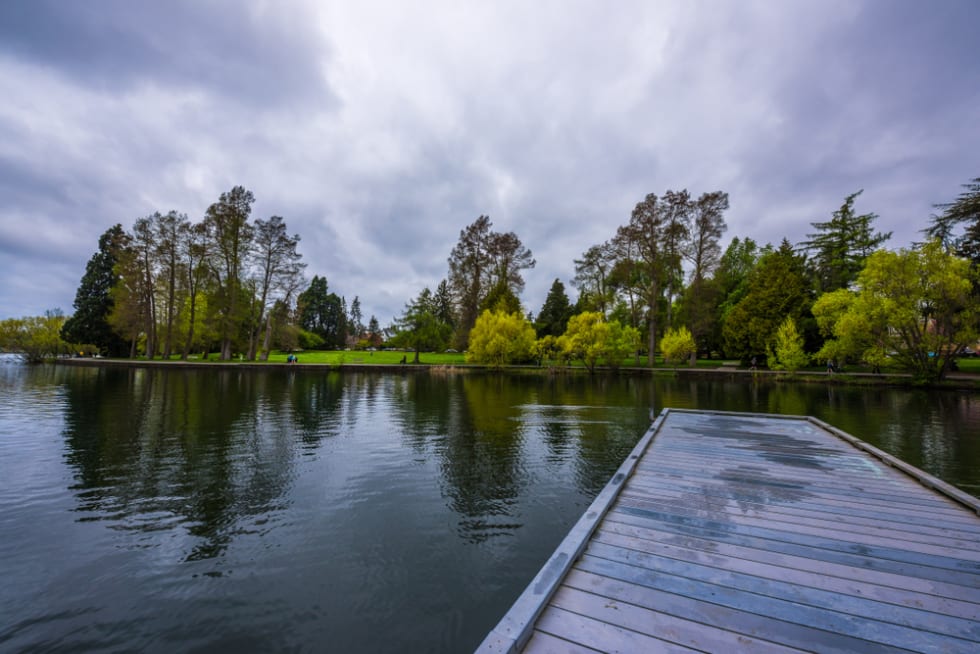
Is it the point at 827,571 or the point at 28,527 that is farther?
the point at 28,527

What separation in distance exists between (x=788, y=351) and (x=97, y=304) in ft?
242

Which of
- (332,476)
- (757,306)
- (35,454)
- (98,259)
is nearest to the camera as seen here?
(332,476)

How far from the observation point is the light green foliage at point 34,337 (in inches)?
1994

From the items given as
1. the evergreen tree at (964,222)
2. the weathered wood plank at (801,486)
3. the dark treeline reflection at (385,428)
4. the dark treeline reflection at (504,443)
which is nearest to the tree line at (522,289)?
the evergreen tree at (964,222)

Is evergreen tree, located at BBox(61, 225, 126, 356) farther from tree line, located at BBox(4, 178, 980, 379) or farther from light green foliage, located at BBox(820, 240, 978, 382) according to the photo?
light green foliage, located at BBox(820, 240, 978, 382)

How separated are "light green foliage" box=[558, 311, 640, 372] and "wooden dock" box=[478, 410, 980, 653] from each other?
34160 mm

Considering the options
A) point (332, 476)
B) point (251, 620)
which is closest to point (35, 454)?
point (332, 476)

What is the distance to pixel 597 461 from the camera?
31.8 feet

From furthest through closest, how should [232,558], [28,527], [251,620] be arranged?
[28,527] < [232,558] < [251,620]

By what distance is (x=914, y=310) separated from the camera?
84.8 feet

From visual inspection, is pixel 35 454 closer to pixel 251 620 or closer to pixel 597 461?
pixel 251 620

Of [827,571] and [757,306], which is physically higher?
[757,306]

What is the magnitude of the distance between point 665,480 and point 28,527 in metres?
9.15

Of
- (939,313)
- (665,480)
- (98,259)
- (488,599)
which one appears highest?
(98,259)
